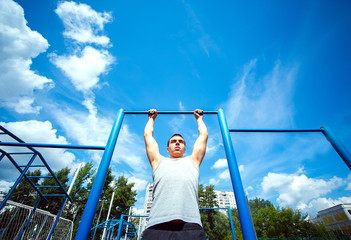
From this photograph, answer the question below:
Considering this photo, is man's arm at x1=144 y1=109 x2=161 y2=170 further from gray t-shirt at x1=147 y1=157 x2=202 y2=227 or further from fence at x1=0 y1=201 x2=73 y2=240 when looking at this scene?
fence at x1=0 y1=201 x2=73 y2=240

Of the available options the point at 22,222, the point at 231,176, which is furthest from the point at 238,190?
the point at 22,222

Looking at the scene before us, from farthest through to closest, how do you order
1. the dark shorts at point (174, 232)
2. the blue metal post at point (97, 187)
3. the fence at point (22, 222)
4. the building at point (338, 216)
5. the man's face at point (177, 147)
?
1. the building at point (338, 216)
2. the fence at point (22, 222)
3. the man's face at point (177, 147)
4. the blue metal post at point (97, 187)
5. the dark shorts at point (174, 232)

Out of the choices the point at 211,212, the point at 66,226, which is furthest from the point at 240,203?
the point at 211,212

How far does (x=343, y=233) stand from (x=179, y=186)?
17498 millimetres

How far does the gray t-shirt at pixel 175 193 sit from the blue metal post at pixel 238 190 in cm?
35

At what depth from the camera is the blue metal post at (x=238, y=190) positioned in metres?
1.08

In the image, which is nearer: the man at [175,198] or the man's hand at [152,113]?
the man at [175,198]

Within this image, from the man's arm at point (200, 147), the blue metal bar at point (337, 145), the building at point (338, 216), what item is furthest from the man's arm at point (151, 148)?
the building at point (338, 216)

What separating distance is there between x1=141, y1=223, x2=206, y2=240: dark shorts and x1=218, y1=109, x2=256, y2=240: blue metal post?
420mm

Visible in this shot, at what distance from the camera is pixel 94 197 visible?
119 centimetres

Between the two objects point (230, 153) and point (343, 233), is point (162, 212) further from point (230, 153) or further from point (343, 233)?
point (343, 233)

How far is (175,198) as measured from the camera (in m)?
0.96

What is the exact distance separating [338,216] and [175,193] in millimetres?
37463

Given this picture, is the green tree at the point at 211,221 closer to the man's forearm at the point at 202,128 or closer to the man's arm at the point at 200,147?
the man's forearm at the point at 202,128
